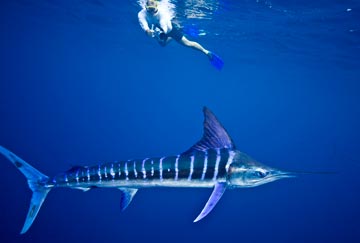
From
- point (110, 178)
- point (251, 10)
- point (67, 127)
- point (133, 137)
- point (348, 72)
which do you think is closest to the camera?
point (110, 178)

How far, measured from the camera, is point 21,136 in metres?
27.5

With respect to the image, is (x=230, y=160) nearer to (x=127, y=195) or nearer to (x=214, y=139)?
(x=214, y=139)

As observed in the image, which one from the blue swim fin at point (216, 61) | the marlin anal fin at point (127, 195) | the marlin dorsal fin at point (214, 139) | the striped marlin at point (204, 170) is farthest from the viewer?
the blue swim fin at point (216, 61)

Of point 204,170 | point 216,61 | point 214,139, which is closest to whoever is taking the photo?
point 204,170

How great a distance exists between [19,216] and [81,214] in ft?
9.20

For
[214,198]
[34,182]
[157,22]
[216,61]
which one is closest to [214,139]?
[214,198]

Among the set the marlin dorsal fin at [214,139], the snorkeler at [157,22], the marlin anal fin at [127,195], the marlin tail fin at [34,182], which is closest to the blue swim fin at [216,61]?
the snorkeler at [157,22]

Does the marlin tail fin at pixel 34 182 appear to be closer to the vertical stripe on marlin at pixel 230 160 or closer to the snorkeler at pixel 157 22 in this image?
the vertical stripe on marlin at pixel 230 160

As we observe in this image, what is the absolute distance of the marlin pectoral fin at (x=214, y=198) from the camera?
3.98 meters

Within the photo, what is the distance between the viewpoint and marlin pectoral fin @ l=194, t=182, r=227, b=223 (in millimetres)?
3984

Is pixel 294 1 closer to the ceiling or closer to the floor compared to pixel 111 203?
closer to the ceiling

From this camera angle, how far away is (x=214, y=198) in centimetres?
413

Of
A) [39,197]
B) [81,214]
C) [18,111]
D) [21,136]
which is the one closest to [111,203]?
[81,214]

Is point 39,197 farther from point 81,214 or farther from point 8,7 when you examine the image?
point 8,7
